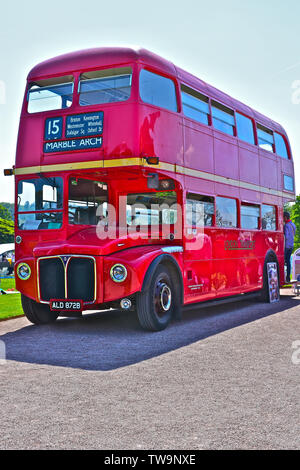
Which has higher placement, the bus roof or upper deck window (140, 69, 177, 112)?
the bus roof

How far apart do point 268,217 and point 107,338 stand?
742 centimetres

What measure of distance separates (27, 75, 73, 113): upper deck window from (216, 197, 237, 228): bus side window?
3692 mm

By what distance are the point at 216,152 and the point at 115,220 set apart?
2.68 m

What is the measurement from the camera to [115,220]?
1019 cm

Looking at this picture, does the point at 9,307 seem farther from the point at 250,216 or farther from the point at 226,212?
the point at 250,216

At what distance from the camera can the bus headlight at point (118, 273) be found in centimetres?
855

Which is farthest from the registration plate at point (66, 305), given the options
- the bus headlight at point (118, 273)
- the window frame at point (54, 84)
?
the window frame at point (54, 84)

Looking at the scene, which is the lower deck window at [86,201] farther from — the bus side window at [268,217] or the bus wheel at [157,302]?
the bus side window at [268,217]

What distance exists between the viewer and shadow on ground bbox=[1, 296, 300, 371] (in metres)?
6.85

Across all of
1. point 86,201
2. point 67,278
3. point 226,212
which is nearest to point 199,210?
point 226,212

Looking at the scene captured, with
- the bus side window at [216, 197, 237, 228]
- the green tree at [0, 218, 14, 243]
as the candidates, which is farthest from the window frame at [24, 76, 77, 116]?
the green tree at [0, 218, 14, 243]

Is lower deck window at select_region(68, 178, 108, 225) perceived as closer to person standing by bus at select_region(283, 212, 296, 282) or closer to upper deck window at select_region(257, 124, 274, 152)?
upper deck window at select_region(257, 124, 274, 152)

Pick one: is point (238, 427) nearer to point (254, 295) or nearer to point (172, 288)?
point (172, 288)
